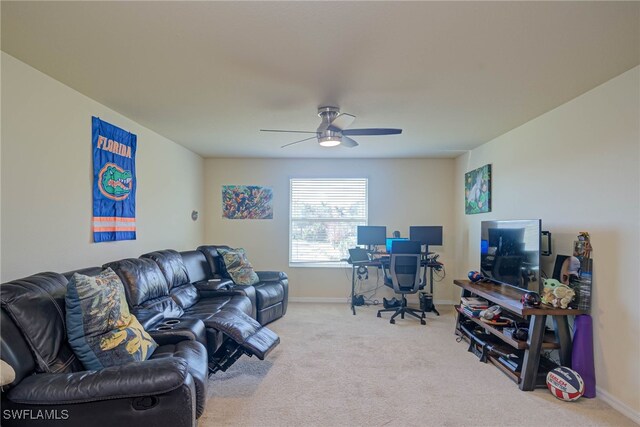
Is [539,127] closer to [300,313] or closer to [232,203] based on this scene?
[300,313]

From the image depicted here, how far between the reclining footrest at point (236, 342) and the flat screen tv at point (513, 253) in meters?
2.34

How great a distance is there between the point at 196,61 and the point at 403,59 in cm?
135

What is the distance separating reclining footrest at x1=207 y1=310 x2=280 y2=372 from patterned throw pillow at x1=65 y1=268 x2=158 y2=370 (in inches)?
30.1

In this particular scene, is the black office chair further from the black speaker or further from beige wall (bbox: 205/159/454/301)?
beige wall (bbox: 205/159/454/301)

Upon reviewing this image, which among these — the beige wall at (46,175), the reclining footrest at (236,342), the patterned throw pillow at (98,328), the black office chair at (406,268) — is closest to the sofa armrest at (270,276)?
the black office chair at (406,268)

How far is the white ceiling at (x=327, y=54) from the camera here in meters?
1.74

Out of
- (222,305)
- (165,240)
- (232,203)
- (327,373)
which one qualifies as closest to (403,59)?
(327,373)

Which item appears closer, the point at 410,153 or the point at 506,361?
the point at 506,361

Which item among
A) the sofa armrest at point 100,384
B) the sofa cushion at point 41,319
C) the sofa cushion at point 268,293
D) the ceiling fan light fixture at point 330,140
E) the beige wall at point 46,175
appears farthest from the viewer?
the sofa cushion at point 268,293

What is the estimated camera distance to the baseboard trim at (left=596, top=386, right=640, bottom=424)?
2304 millimetres

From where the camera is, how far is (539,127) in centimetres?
341

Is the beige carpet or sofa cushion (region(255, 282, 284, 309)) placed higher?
sofa cushion (region(255, 282, 284, 309))

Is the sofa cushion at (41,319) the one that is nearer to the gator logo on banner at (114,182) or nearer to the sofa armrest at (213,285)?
the gator logo on banner at (114,182)

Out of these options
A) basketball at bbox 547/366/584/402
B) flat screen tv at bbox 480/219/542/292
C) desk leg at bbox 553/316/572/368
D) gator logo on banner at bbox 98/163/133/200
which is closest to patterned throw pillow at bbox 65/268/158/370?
gator logo on banner at bbox 98/163/133/200
